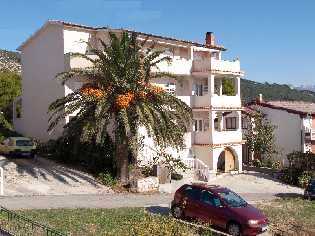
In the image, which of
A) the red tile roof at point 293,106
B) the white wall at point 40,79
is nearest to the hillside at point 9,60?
the white wall at point 40,79

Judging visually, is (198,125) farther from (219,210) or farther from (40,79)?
(219,210)

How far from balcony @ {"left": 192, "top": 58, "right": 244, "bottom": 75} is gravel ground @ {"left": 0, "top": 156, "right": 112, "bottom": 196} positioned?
1355cm

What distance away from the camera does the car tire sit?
21109mm

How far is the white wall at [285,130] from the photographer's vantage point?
49.9 meters

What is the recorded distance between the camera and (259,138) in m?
48.2

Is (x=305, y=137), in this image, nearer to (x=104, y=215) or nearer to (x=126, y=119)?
(x=126, y=119)

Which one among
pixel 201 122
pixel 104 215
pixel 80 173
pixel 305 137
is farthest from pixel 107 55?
pixel 305 137

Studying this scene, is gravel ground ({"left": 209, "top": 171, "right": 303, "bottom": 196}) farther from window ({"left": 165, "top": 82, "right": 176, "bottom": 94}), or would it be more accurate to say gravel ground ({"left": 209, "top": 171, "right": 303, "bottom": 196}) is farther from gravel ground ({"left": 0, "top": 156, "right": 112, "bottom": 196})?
gravel ground ({"left": 0, "top": 156, "right": 112, "bottom": 196})

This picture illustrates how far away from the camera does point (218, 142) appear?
4091cm

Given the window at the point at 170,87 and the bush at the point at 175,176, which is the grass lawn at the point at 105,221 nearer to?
the bush at the point at 175,176

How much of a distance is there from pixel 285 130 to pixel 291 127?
0.67 meters

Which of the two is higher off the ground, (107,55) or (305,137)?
(107,55)

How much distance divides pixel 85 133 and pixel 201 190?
8275 mm

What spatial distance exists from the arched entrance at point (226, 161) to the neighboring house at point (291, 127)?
22.0 ft
